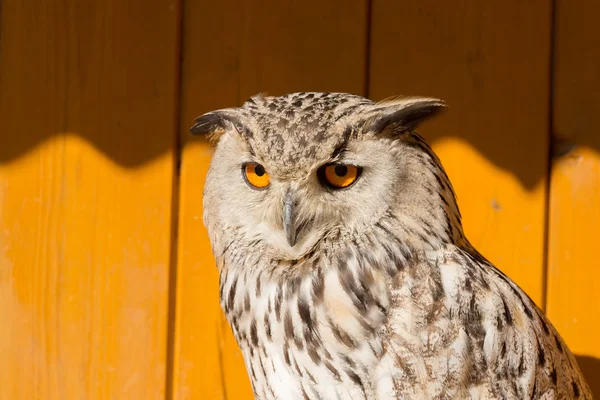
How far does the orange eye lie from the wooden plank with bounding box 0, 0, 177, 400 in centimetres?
50

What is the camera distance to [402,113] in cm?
129

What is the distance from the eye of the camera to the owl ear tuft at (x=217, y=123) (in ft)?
4.41

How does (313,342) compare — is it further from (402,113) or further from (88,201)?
(88,201)

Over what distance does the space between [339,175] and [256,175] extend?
0.15 metres

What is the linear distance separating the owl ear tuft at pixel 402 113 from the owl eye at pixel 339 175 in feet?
0.24

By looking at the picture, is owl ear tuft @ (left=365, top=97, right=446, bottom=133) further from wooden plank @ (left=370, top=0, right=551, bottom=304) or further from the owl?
wooden plank @ (left=370, top=0, right=551, bottom=304)

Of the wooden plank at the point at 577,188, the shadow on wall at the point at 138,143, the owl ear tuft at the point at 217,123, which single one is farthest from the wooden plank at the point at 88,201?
the wooden plank at the point at 577,188

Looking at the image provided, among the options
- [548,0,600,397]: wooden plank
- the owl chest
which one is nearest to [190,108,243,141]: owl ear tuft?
the owl chest

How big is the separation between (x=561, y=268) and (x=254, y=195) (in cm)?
82

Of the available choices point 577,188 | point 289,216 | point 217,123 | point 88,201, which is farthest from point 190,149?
point 577,188

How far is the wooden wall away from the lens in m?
1.78

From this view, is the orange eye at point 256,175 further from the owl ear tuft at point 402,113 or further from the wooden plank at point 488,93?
the wooden plank at point 488,93

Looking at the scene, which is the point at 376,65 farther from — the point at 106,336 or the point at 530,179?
the point at 106,336

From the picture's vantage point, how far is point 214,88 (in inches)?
71.2
